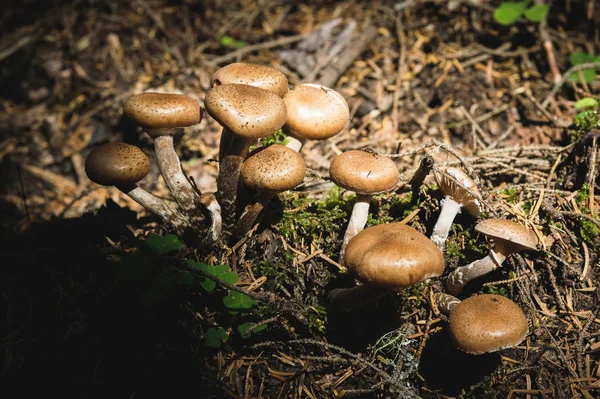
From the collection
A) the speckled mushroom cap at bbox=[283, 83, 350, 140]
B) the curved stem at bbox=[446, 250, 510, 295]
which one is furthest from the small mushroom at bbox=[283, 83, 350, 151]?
the curved stem at bbox=[446, 250, 510, 295]

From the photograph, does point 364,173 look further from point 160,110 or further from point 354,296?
point 160,110

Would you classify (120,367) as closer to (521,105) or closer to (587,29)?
(521,105)

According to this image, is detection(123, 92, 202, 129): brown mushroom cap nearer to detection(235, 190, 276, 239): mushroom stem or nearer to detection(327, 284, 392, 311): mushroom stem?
detection(235, 190, 276, 239): mushroom stem

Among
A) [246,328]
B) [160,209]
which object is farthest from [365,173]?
[160,209]

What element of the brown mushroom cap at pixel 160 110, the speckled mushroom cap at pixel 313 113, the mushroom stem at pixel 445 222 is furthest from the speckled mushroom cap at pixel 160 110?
the mushroom stem at pixel 445 222

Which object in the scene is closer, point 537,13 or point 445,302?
point 445,302

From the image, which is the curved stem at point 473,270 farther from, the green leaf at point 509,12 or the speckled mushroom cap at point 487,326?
the green leaf at point 509,12
